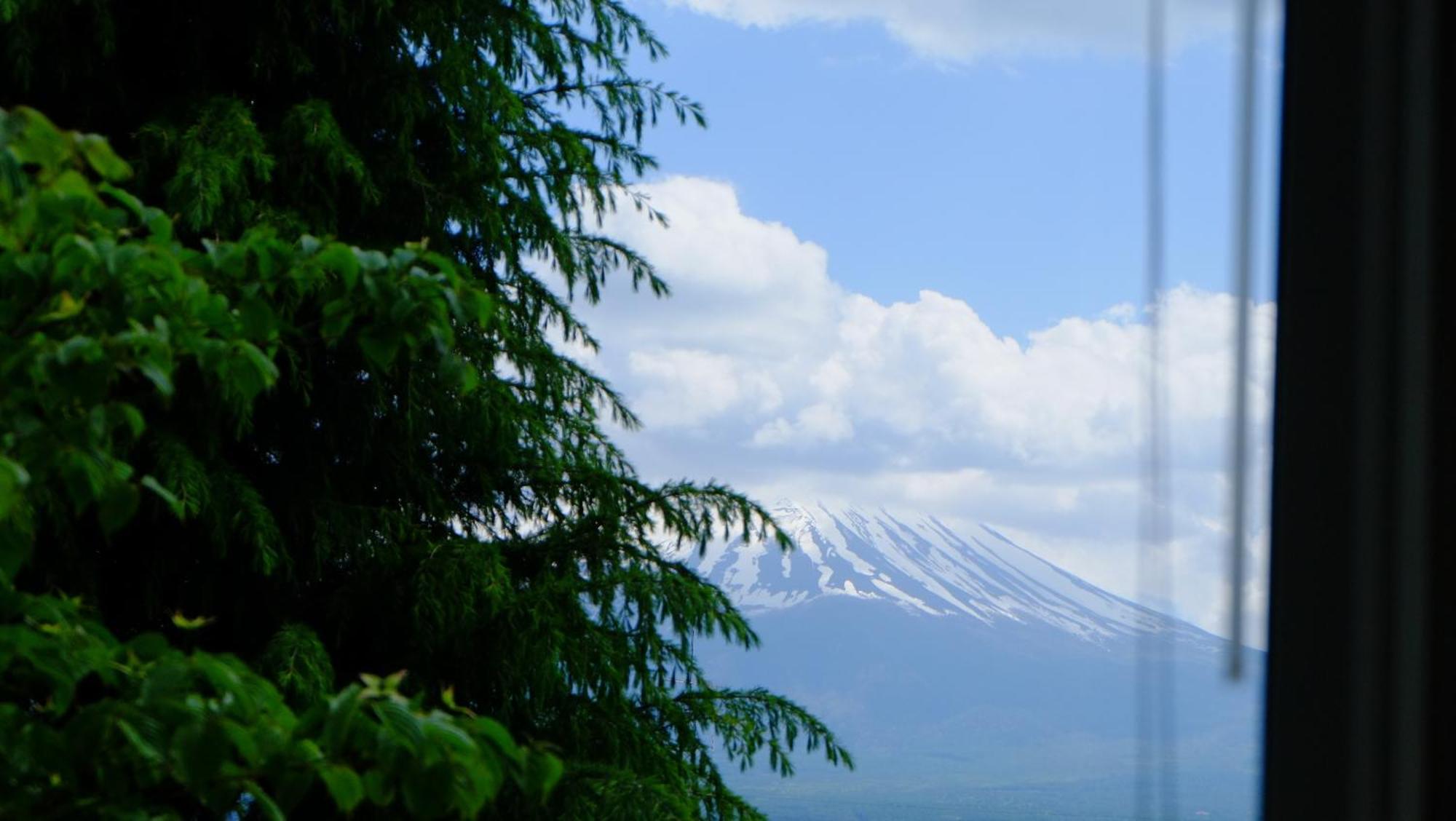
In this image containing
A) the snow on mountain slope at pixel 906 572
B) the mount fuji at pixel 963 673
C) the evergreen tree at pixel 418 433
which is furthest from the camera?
the snow on mountain slope at pixel 906 572

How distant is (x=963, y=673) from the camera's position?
843cm

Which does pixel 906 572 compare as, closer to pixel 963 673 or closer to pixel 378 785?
pixel 963 673

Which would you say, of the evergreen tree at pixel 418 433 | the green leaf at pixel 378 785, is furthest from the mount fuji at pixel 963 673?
the green leaf at pixel 378 785

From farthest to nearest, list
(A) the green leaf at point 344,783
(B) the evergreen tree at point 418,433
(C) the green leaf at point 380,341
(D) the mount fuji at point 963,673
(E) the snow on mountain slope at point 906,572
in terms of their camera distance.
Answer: (E) the snow on mountain slope at point 906,572, (B) the evergreen tree at point 418,433, (C) the green leaf at point 380,341, (A) the green leaf at point 344,783, (D) the mount fuji at point 963,673

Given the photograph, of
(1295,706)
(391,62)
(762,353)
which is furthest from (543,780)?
(762,353)

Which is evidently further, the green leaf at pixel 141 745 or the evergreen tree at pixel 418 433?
the evergreen tree at pixel 418 433

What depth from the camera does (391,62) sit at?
272 cm

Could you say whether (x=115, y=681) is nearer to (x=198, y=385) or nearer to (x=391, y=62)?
(x=198, y=385)

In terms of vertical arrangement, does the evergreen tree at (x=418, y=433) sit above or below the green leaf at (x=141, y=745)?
above

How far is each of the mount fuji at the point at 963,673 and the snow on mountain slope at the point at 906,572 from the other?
0.04 ft

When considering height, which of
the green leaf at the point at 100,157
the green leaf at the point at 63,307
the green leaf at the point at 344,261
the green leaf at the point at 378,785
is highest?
the green leaf at the point at 100,157

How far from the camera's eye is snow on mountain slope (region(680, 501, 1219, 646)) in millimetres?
2529

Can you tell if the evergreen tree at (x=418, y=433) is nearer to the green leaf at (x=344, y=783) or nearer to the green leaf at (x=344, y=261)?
the green leaf at (x=344, y=261)

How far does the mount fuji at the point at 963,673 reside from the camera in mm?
731
